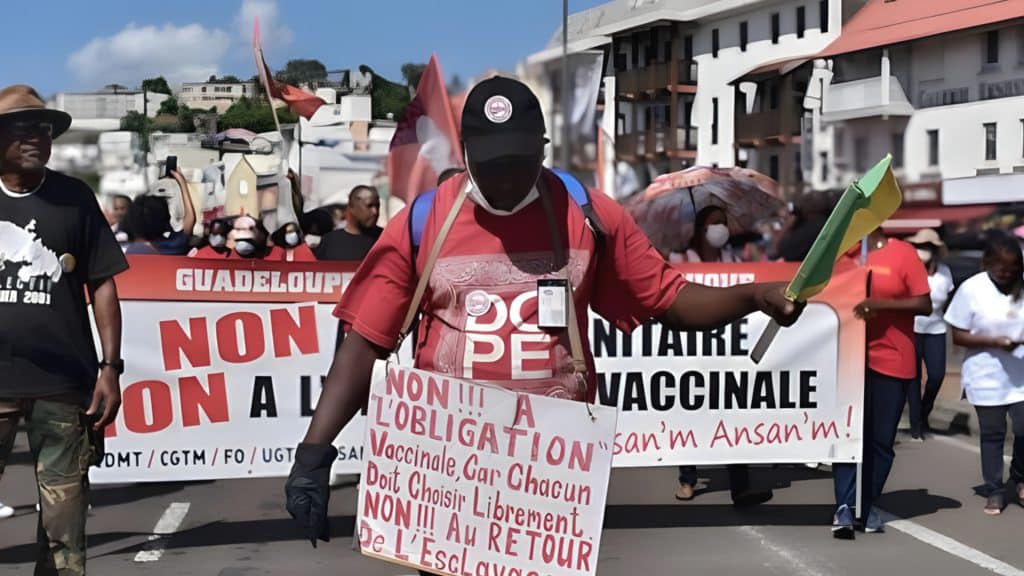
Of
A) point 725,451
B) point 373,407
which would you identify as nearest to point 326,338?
point 725,451

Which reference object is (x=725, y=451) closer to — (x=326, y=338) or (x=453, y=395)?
(x=326, y=338)

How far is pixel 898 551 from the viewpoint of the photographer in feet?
23.6

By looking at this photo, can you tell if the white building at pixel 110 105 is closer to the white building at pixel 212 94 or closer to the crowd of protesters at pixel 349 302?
the white building at pixel 212 94

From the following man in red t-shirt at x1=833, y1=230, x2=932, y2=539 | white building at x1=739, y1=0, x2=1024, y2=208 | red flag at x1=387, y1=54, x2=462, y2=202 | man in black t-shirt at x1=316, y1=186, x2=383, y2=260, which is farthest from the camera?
white building at x1=739, y1=0, x2=1024, y2=208

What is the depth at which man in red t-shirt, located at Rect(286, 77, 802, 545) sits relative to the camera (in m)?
3.31

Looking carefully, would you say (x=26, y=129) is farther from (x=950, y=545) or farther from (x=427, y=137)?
(x=427, y=137)

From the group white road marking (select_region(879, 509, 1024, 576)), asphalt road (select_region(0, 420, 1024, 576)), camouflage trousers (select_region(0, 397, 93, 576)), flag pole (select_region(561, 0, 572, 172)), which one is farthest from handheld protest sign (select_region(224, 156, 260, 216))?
camouflage trousers (select_region(0, 397, 93, 576))

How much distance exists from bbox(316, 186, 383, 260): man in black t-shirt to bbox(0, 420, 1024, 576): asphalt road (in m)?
1.55

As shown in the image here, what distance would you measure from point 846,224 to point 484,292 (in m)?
0.86

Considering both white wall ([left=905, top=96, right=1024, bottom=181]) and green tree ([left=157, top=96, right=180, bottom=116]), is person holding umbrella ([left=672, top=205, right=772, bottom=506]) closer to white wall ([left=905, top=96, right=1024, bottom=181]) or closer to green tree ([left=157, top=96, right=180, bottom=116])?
green tree ([left=157, top=96, right=180, bottom=116])

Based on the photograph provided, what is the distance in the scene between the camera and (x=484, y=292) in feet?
11.1

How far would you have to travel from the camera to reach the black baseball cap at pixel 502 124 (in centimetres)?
323

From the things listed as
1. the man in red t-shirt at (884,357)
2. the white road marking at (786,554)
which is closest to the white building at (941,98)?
the man in red t-shirt at (884,357)

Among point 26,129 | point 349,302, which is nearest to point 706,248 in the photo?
point 26,129
